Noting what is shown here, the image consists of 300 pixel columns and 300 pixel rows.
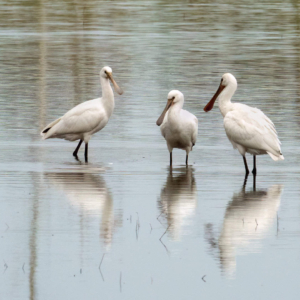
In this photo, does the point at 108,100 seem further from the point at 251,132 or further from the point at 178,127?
the point at 251,132

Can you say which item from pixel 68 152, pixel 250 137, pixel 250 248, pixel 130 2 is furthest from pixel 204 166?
pixel 130 2

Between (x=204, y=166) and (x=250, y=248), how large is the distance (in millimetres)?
4455

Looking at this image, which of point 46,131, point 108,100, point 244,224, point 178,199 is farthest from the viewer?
point 108,100

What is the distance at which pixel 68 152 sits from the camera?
1316 centimetres

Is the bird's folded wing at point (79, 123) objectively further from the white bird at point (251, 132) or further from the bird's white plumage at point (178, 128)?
the white bird at point (251, 132)

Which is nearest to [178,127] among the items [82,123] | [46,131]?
[82,123]

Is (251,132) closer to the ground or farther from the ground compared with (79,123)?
farther from the ground

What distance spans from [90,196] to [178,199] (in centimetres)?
89

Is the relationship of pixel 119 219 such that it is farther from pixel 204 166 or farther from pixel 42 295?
pixel 204 166

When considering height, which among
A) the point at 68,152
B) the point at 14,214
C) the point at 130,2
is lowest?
the point at 130,2

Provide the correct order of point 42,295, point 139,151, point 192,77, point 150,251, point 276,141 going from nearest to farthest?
point 42,295
point 150,251
point 276,141
point 139,151
point 192,77

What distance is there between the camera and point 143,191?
988cm

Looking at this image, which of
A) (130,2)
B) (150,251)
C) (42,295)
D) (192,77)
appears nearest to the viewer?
(42,295)

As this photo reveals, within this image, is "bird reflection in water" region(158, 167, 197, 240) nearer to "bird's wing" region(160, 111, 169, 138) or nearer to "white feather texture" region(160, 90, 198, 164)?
"white feather texture" region(160, 90, 198, 164)
